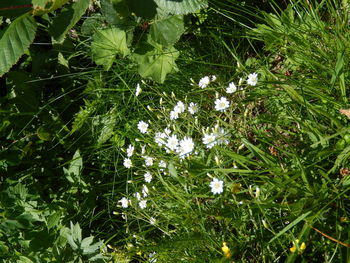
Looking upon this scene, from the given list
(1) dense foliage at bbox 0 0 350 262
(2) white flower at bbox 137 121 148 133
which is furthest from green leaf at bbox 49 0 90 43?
(2) white flower at bbox 137 121 148 133

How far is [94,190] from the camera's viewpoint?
2.56m

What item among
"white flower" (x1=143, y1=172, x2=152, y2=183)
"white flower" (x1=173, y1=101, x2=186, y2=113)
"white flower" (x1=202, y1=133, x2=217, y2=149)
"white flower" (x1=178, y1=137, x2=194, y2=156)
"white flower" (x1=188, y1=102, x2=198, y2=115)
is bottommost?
"white flower" (x1=143, y1=172, x2=152, y2=183)

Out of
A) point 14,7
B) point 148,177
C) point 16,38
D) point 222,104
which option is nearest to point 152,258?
point 148,177

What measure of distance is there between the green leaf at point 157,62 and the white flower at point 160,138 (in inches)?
9.9

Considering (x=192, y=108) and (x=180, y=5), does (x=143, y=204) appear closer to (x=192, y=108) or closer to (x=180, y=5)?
(x=192, y=108)

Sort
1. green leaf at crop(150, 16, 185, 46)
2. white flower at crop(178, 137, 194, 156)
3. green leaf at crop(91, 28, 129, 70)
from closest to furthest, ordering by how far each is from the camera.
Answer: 1. white flower at crop(178, 137, 194, 156)
2. green leaf at crop(150, 16, 185, 46)
3. green leaf at crop(91, 28, 129, 70)

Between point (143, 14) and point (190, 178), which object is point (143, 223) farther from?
point (143, 14)

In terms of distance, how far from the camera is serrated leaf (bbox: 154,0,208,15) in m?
1.83

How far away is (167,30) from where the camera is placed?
2.12m

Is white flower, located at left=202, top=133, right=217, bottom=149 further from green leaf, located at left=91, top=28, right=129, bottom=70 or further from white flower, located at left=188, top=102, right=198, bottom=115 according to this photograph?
green leaf, located at left=91, top=28, right=129, bottom=70

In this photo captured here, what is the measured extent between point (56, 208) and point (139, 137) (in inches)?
20.9

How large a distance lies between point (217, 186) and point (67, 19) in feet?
2.91

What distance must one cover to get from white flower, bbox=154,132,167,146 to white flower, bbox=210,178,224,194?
1.20 feet

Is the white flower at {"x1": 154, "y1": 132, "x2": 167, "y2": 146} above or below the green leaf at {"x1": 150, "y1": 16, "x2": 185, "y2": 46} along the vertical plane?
below
